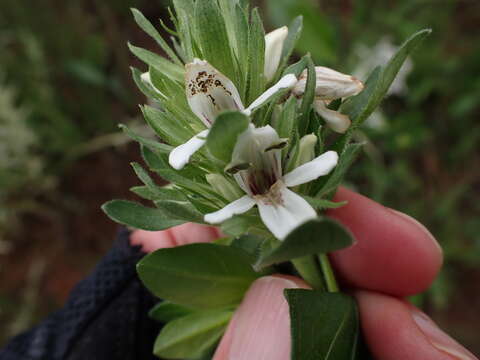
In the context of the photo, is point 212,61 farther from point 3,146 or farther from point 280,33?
point 3,146

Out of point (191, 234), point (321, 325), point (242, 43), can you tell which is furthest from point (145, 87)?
point (191, 234)

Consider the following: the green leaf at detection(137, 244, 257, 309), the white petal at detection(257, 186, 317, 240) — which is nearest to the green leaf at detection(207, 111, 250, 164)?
the white petal at detection(257, 186, 317, 240)

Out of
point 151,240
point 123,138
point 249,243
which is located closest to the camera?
point 249,243

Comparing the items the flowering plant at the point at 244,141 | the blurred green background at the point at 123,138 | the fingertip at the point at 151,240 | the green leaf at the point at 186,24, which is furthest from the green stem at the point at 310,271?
the blurred green background at the point at 123,138

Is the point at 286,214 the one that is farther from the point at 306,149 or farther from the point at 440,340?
the point at 440,340

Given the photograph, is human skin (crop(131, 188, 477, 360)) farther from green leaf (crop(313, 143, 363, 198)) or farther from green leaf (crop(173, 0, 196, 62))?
green leaf (crop(173, 0, 196, 62))

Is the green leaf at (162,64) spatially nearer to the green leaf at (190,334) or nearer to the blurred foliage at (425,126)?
Answer: the green leaf at (190,334)
